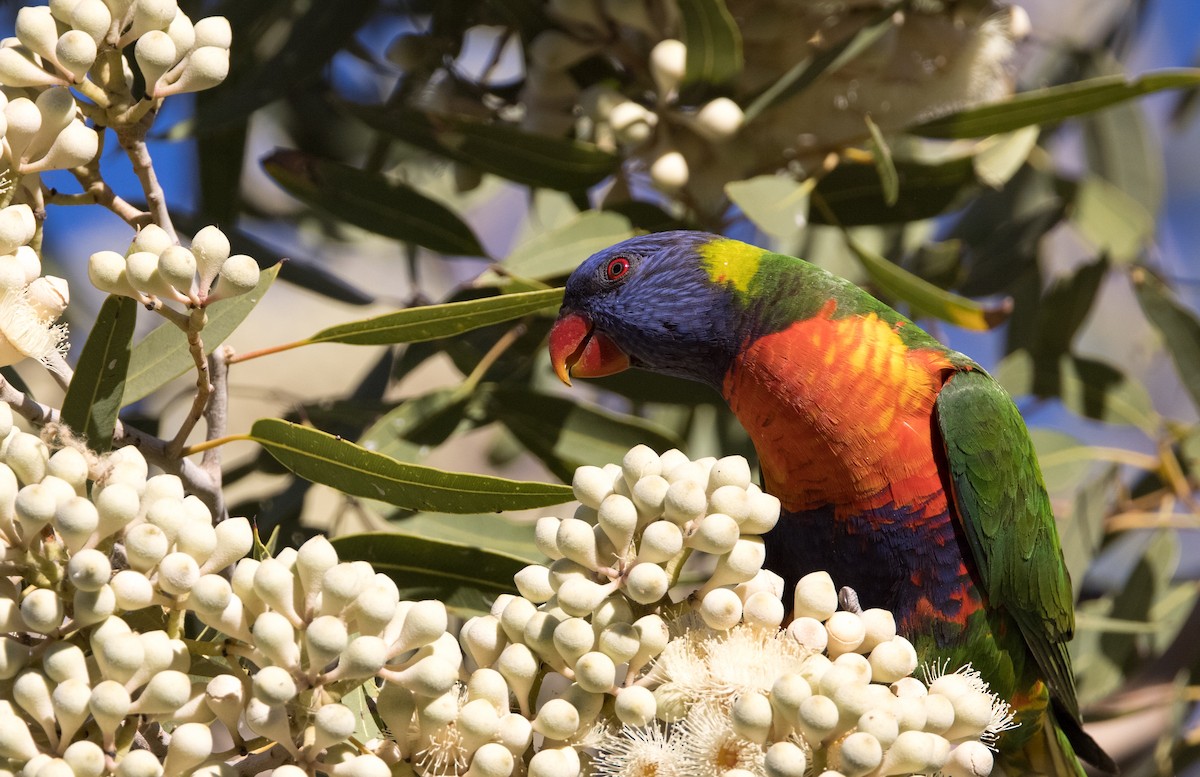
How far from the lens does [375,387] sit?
9.28ft

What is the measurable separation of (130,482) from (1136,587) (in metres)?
2.61

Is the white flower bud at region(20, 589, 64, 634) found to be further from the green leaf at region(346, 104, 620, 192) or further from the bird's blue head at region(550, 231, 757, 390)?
the green leaf at region(346, 104, 620, 192)

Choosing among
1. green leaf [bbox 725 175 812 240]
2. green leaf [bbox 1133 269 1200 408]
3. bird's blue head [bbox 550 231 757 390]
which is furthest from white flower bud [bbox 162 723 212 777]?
green leaf [bbox 1133 269 1200 408]

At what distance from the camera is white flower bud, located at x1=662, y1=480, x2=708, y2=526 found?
125 cm

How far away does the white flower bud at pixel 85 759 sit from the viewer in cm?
103

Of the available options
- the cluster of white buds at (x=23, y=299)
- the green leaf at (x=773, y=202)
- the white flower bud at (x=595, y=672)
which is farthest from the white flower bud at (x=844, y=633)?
the green leaf at (x=773, y=202)

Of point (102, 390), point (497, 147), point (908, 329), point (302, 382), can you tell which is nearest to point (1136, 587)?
point (908, 329)

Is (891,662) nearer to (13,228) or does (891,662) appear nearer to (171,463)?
(171,463)

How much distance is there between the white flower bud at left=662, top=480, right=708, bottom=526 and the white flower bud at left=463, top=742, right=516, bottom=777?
0.30m

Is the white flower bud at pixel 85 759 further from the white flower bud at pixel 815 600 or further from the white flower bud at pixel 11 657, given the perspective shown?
the white flower bud at pixel 815 600

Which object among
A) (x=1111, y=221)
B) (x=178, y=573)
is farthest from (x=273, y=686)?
(x=1111, y=221)

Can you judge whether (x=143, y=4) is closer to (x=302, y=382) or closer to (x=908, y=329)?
(x=908, y=329)

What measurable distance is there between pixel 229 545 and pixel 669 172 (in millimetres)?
1477

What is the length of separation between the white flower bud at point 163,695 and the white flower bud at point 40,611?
11cm
